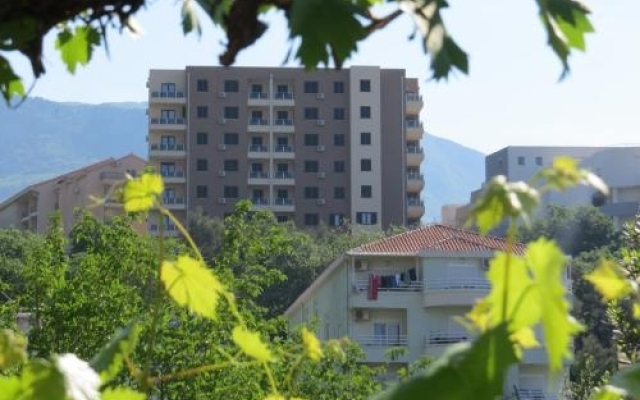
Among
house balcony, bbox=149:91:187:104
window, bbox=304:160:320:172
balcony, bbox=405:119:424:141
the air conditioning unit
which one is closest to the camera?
the air conditioning unit

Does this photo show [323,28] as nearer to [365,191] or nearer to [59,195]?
[365,191]

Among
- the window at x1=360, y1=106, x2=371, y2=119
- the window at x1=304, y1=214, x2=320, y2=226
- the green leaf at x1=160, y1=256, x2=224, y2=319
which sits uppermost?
the window at x1=360, y1=106, x2=371, y2=119

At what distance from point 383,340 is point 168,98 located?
28.1 metres

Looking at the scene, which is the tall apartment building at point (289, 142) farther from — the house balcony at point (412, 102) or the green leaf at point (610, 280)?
the green leaf at point (610, 280)

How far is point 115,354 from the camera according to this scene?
103 centimetres

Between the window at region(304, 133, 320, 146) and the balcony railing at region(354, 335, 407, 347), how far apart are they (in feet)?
85.9

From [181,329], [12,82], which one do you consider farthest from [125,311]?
[12,82]

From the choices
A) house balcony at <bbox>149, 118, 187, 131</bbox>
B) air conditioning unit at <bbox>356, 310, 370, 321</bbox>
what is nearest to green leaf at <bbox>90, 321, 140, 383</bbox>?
air conditioning unit at <bbox>356, 310, 370, 321</bbox>

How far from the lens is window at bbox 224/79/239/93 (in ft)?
178

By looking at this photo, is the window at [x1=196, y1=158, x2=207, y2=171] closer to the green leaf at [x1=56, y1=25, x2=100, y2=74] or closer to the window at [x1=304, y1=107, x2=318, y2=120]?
the window at [x1=304, y1=107, x2=318, y2=120]

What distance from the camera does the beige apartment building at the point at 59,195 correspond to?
180 ft

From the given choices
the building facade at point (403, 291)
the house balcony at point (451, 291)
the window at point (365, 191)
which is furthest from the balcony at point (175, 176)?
the house balcony at point (451, 291)

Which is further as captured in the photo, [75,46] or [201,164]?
[201,164]

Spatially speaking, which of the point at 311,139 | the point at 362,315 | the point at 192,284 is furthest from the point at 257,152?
the point at 192,284
